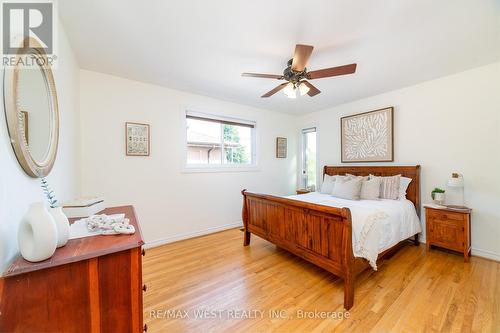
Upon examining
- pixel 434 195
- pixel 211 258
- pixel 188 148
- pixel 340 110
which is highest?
pixel 340 110

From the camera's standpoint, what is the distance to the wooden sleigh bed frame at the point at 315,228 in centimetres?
176

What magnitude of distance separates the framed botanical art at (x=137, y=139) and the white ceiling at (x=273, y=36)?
69cm

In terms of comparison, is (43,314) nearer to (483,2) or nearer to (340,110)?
(483,2)

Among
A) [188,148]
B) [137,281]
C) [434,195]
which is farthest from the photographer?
[188,148]

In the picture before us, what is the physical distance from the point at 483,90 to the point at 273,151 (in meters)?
3.20

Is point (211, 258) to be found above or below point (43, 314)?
below

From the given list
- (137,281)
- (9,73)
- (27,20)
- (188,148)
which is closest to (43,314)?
(137,281)

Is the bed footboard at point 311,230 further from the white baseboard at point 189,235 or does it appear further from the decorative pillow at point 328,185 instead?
the decorative pillow at point 328,185

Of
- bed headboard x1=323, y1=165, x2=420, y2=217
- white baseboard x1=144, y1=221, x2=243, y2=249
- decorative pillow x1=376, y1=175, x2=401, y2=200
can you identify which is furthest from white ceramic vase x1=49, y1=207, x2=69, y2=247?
bed headboard x1=323, y1=165, x2=420, y2=217

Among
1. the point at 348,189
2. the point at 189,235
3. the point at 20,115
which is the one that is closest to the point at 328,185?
the point at 348,189

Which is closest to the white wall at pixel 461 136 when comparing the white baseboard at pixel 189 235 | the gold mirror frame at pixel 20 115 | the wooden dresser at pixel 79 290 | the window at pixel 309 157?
the window at pixel 309 157

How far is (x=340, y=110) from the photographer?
13.2 feet

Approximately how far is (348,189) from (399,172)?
0.94m

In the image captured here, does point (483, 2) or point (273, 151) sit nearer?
point (483, 2)
